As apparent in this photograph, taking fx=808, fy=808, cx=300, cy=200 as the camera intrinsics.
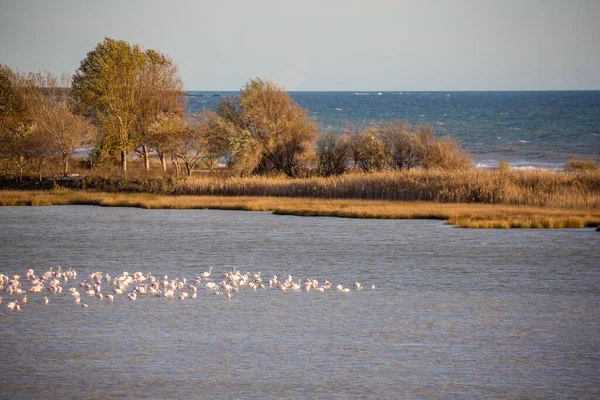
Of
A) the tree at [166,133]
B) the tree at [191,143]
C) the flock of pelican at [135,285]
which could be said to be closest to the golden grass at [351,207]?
the tree at [166,133]

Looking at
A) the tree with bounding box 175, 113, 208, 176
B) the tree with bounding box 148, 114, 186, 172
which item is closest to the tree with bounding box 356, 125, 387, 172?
the tree with bounding box 175, 113, 208, 176

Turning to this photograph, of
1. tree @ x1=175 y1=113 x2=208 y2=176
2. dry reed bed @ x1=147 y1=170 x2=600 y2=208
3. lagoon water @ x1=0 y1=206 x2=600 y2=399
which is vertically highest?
tree @ x1=175 y1=113 x2=208 y2=176

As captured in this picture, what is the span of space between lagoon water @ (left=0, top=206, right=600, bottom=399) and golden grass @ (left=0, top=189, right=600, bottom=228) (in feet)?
12.3

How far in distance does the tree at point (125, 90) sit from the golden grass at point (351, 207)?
808cm

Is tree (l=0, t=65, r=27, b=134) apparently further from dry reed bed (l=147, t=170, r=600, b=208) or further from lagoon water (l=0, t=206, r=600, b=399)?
lagoon water (l=0, t=206, r=600, b=399)

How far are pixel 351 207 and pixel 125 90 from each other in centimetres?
2215

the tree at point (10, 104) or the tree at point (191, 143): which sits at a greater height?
the tree at point (10, 104)

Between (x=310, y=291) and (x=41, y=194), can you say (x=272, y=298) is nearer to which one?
(x=310, y=291)

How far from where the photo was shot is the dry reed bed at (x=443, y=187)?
3459 centimetres

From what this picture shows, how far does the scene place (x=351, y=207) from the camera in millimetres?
34000

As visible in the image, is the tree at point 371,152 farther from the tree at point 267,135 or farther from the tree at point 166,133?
the tree at point 166,133

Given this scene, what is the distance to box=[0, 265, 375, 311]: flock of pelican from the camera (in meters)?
16.8

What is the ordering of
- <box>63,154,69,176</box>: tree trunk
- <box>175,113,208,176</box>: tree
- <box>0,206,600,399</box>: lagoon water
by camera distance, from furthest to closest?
<box>63,154,69,176</box>: tree trunk < <box>175,113,208,176</box>: tree < <box>0,206,600,399</box>: lagoon water

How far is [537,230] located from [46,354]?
19.6m
